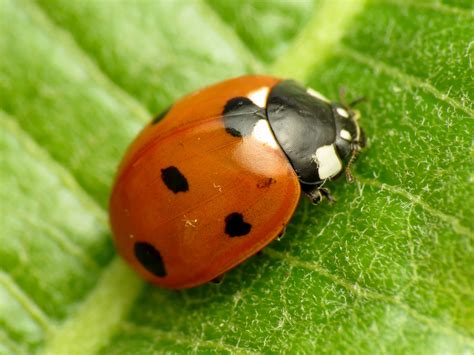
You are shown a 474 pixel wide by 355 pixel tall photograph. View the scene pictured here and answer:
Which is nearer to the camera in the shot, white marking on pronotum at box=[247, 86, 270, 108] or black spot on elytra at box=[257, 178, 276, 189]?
black spot on elytra at box=[257, 178, 276, 189]

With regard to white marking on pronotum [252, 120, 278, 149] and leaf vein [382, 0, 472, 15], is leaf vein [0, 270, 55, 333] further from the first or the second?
leaf vein [382, 0, 472, 15]

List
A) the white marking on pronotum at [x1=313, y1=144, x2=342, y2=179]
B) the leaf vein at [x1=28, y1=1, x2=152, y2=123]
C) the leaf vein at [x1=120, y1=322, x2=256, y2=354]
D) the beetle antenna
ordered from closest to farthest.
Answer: the leaf vein at [x1=120, y1=322, x2=256, y2=354] < the white marking on pronotum at [x1=313, y1=144, x2=342, y2=179] < the beetle antenna < the leaf vein at [x1=28, y1=1, x2=152, y2=123]

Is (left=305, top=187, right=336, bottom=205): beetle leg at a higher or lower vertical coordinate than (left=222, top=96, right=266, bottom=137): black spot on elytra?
lower

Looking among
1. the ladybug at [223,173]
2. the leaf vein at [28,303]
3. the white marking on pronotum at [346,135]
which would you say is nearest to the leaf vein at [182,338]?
the ladybug at [223,173]

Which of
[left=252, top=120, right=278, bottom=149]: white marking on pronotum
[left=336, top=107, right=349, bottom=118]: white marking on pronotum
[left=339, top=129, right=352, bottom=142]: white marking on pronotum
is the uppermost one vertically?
[left=252, top=120, right=278, bottom=149]: white marking on pronotum

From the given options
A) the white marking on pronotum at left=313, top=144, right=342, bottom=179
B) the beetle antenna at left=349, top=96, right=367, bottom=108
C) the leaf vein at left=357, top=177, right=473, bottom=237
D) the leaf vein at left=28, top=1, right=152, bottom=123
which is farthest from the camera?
the leaf vein at left=28, top=1, right=152, bottom=123

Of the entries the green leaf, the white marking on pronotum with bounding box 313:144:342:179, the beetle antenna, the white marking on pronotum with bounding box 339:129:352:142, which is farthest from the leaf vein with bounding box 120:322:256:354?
the beetle antenna

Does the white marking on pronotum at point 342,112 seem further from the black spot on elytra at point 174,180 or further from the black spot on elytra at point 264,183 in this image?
the black spot on elytra at point 174,180

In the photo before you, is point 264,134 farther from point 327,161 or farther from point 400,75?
point 400,75
